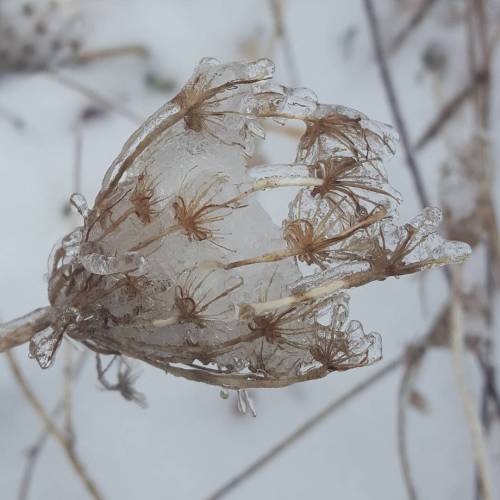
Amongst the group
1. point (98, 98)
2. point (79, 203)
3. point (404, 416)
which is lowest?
point (404, 416)

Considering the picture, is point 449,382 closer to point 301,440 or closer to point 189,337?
point 301,440

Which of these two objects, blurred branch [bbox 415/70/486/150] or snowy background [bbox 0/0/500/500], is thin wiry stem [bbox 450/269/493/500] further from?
blurred branch [bbox 415/70/486/150]

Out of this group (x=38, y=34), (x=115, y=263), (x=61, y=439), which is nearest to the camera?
(x=115, y=263)

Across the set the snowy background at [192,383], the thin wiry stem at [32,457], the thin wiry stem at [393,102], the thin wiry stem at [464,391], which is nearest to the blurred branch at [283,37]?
the snowy background at [192,383]

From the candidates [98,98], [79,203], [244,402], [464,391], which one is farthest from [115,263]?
[98,98]

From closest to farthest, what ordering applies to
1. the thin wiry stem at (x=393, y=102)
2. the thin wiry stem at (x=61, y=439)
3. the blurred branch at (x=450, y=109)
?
the thin wiry stem at (x=61, y=439), the thin wiry stem at (x=393, y=102), the blurred branch at (x=450, y=109)

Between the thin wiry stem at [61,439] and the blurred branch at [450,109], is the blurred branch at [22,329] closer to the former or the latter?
the thin wiry stem at [61,439]

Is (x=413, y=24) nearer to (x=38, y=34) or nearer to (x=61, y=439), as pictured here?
(x=38, y=34)
